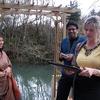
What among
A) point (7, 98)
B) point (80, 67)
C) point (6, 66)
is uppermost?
point (80, 67)

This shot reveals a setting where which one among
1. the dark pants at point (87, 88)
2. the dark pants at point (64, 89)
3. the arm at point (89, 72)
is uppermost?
the arm at point (89, 72)

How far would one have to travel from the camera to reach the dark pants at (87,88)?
263 cm

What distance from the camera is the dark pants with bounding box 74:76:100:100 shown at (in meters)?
2.63

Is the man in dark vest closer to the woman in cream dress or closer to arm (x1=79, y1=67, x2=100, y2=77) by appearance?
the woman in cream dress

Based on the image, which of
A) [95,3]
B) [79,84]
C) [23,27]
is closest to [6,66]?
[79,84]

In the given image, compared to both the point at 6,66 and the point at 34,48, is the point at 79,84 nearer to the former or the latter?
the point at 6,66

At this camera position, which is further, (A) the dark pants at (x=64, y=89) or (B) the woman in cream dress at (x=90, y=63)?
(A) the dark pants at (x=64, y=89)

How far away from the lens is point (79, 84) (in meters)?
2.70

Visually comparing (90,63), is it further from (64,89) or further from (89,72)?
(64,89)

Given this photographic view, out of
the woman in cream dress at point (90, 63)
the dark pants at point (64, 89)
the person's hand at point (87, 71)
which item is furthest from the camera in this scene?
the dark pants at point (64, 89)

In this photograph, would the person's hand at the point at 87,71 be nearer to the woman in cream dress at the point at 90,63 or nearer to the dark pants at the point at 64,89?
the woman in cream dress at the point at 90,63

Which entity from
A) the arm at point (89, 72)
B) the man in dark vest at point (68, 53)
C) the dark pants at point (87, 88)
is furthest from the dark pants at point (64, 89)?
the arm at point (89, 72)

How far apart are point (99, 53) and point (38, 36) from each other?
767 inches

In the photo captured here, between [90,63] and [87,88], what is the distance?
0.20 meters
